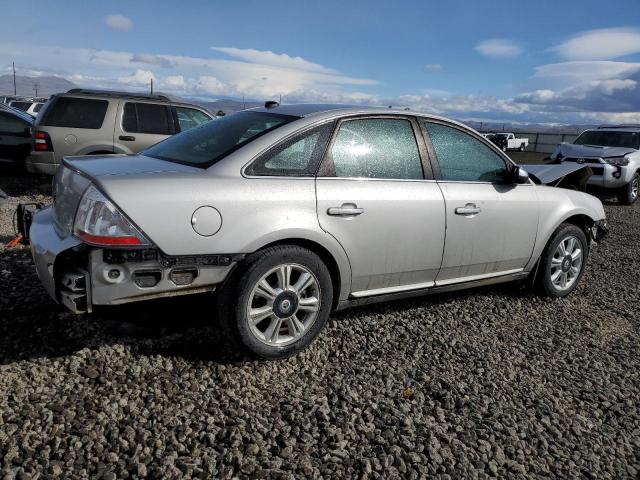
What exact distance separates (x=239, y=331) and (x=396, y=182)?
57.1 inches

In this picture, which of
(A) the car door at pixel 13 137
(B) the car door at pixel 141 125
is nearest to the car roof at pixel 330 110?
(B) the car door at pixel 141 125

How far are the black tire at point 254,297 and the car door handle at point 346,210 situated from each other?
0.94 ft

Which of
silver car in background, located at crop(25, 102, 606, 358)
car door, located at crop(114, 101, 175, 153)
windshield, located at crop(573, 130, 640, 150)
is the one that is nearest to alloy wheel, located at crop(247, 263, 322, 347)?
silver car in background, located at crop(25, 102, 606, 358)

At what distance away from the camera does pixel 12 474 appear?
2188mm

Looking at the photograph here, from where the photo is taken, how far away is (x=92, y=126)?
8.39m

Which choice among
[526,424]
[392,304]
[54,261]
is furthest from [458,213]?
[54,261]

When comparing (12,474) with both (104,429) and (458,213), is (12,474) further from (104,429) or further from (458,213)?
(458,213)

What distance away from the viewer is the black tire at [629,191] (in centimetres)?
1188

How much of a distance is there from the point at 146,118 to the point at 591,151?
9516 millimetres

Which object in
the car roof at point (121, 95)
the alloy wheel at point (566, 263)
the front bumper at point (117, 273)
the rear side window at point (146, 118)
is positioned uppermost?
the car roof at point (121, 95)

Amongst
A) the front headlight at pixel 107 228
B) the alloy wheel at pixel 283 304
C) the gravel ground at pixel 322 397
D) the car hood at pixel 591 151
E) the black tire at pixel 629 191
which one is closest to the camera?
the gravel ground at pixel 322 397

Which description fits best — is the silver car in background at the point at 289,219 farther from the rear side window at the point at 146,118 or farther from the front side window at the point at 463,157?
the rear side window at the point at 146,118

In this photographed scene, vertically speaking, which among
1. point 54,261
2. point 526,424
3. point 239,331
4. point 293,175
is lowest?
point 526,424

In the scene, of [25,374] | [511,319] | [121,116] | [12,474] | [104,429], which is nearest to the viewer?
[12,474]
